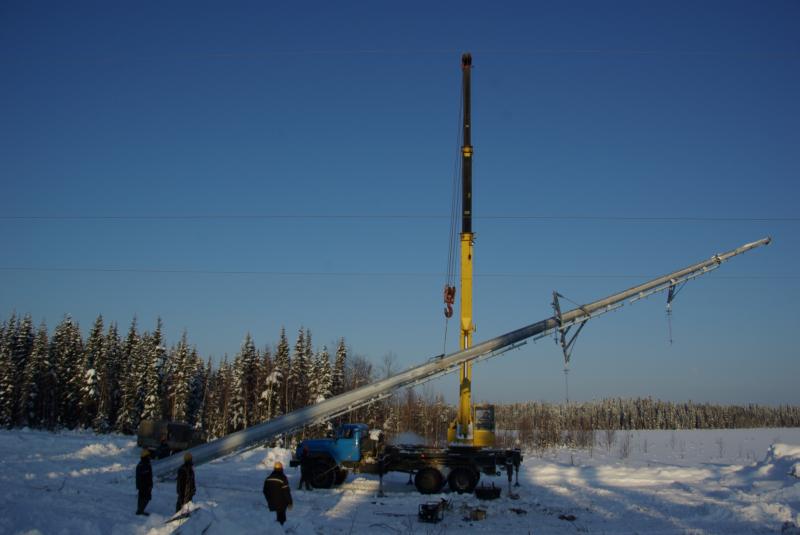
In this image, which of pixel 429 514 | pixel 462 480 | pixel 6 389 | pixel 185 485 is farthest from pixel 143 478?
pixel 6 389

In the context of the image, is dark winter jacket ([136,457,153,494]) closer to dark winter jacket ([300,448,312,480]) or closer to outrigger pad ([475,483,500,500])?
dark winter jacket ([300,448,312,480])

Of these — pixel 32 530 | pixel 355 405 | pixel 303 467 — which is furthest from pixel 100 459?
pixel 32 530

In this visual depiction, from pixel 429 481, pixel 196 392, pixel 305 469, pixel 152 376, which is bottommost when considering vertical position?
pixel 429 481

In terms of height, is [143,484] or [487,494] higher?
[143,484]

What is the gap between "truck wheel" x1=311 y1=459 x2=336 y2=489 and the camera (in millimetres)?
21234

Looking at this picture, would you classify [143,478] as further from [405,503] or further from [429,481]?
[429,481]

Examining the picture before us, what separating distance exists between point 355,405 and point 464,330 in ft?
18.8

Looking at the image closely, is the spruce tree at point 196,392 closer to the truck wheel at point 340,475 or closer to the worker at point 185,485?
the truck wheel at point 340,475

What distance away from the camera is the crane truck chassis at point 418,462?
20578 millimetres

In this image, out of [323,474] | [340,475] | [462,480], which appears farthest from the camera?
[340,475]

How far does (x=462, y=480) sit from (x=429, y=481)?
3.96 ft

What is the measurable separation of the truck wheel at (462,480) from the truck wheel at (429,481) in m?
0.37

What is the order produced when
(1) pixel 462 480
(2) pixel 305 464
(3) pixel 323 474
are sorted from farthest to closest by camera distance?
(2) pixel 305 464, (3) pixel 323 474, (1) pixel 462 480

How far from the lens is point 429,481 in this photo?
2061cm
